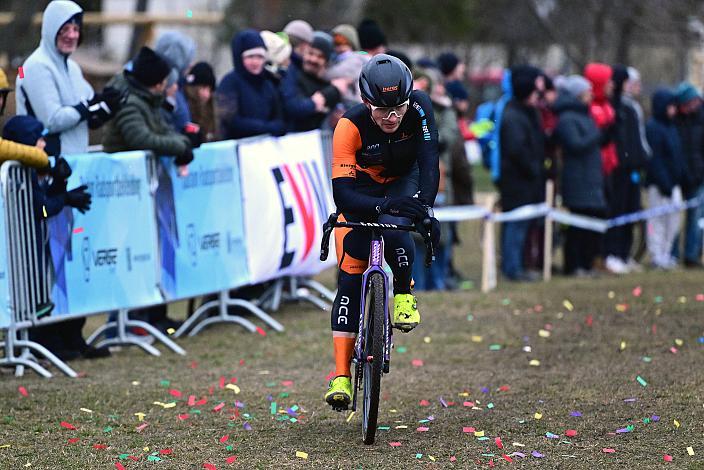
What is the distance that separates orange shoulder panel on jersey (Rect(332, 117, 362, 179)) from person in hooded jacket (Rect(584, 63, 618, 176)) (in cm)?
953

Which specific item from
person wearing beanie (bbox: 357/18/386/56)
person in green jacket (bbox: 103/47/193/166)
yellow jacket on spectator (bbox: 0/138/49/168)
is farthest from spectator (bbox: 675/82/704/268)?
yellow jacket on spectator (bbox: 0/138/49/168)

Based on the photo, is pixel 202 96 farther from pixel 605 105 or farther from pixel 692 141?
pixel 692 141

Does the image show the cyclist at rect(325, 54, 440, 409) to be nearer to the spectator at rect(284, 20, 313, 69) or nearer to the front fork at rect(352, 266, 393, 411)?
the front fork at rect(352, 266, 393, 411)

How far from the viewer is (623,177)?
17.1m

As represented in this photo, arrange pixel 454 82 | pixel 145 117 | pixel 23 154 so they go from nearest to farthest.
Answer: pixel 23 154 → pixel 145 117 → pixel 454 82

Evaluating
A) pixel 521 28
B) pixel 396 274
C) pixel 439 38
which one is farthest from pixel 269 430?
pixel 439 38

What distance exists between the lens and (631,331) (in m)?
11.5

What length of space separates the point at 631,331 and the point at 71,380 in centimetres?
484

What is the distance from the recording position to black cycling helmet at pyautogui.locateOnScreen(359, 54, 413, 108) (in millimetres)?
7223

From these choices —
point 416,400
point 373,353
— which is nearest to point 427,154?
point 373,353

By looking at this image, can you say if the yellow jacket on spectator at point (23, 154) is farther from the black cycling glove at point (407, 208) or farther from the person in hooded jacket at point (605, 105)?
the person in hooded jacket at point (605, 105)

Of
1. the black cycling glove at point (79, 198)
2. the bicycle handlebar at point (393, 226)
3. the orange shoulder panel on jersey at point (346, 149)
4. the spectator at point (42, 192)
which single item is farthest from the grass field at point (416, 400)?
the orange shoulder panel on jersey at point (346, 149)

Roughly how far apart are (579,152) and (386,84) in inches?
351

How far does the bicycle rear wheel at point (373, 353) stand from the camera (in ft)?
23.5
